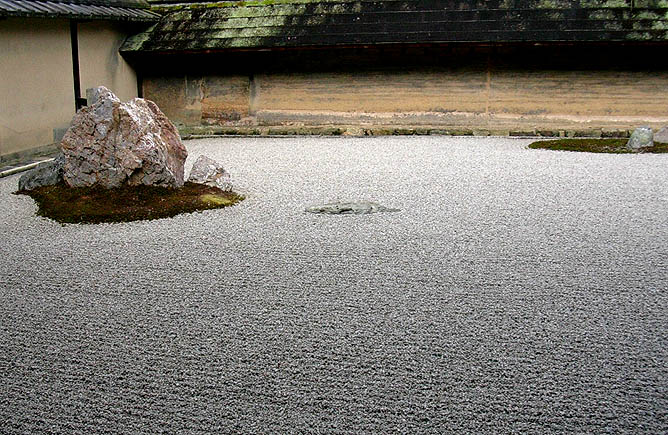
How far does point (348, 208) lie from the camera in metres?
6.12

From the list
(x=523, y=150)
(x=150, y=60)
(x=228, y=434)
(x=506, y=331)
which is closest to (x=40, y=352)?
(x=228, y=434)

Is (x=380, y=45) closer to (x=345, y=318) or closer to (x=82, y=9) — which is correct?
(x=82, y=9)

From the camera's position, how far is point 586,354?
322 cm

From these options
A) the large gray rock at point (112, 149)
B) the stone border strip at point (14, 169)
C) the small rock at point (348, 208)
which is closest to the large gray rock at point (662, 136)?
the small rock at point (348, 208)

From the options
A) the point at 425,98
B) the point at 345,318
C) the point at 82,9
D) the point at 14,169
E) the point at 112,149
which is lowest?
the point at 345,318

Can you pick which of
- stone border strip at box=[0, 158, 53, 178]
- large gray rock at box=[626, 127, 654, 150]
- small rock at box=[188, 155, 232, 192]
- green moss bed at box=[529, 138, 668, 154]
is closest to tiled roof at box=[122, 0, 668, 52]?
green moss bed at box=[529, 138, 668, 154]

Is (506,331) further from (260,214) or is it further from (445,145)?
(445,145)

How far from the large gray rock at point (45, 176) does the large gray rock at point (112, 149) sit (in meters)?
0.38

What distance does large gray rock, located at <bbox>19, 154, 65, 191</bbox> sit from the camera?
273 inches

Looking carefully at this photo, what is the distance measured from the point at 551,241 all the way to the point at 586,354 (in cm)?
201

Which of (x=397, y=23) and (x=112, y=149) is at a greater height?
(x=397, y=23)

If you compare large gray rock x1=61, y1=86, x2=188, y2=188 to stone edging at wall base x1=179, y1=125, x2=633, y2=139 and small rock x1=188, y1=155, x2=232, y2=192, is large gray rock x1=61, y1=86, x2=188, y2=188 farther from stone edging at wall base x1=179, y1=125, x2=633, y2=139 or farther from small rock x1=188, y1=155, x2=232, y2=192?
stone edging at wall base x1=179, y1=125, x2=633, y2=139

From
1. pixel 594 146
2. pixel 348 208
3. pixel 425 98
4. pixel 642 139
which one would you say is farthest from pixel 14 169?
pixel 642 139

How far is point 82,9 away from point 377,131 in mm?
4902
